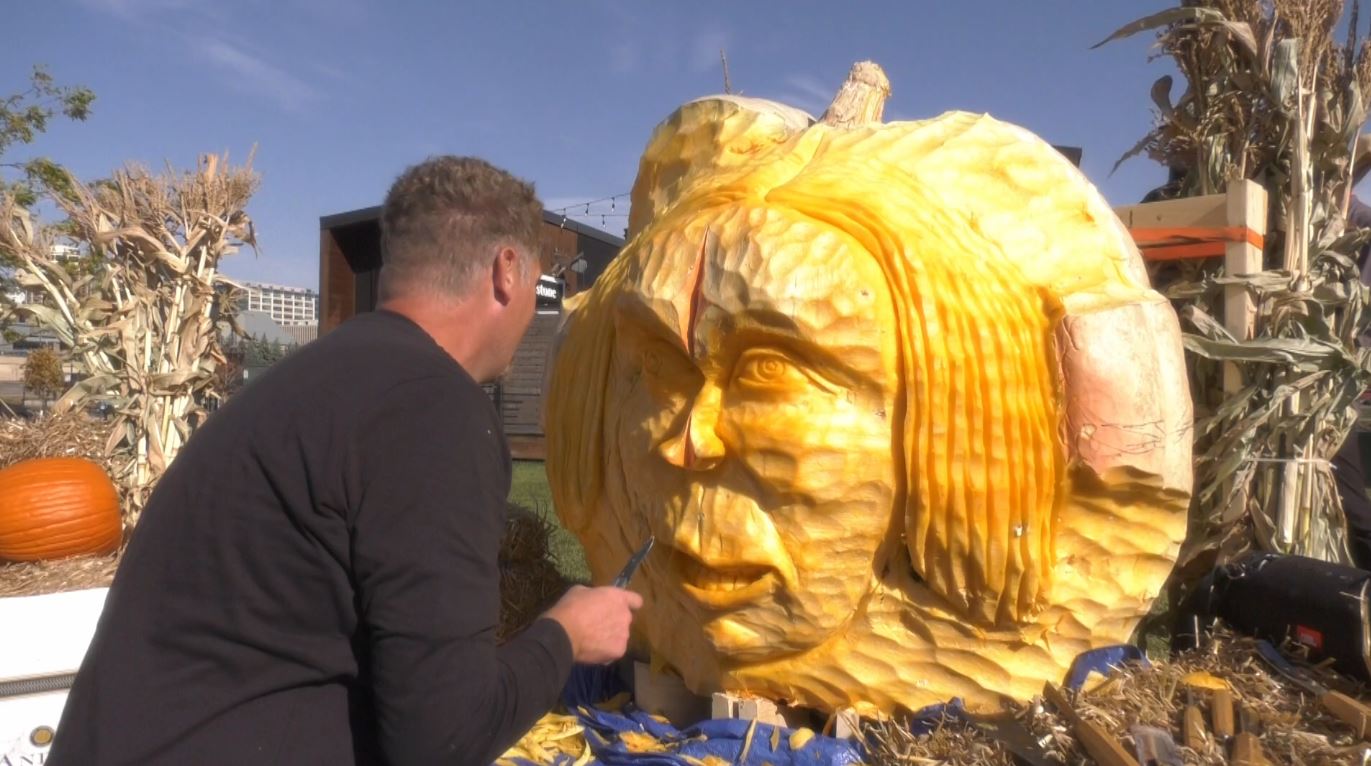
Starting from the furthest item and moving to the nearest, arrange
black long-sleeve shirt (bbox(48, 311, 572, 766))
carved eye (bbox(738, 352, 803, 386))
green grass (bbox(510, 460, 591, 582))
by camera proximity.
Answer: green grass (bbox(510, 460, 591, 582))
carved eye (bbox(738, 352, 803, 386))
black long-sleeve shirt (bbox(48, 311, 572, 766))

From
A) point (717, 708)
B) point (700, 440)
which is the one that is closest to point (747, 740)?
point (717, 708)

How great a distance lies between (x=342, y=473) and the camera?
55.1 inches

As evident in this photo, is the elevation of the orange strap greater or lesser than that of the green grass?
greater

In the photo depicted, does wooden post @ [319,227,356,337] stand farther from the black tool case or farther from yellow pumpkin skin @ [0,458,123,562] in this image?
the black tool case

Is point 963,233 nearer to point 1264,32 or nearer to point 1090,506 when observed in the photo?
point 1090,506

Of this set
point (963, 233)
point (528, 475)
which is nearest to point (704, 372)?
point (963, 233)

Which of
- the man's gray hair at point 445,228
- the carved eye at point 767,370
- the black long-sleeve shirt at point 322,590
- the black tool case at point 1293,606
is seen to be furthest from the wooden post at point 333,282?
the black long-sleeve shirt at point 322,590

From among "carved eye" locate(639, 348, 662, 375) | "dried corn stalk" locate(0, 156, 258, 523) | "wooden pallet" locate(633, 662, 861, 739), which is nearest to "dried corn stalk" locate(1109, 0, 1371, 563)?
"wooden pallet" locate(633, 662, 861, 739)

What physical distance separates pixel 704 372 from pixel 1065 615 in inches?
42.9

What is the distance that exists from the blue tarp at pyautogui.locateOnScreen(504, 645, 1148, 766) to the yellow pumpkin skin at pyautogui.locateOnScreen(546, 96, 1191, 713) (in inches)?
2.2

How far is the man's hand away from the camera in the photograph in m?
1.66

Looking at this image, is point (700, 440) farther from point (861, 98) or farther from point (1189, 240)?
point (1189, 240)

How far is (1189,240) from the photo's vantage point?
3395 millimetres

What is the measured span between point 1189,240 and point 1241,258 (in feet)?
0.56
